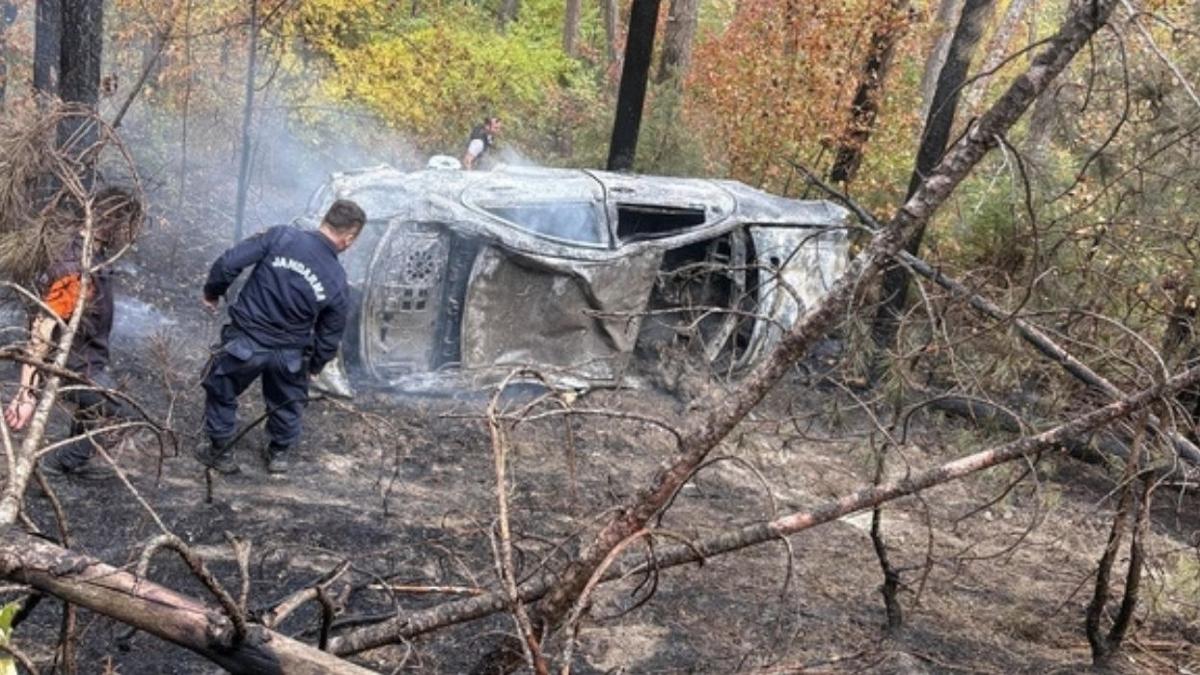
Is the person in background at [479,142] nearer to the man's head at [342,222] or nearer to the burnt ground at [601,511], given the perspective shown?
the burnt ground at [601,511]

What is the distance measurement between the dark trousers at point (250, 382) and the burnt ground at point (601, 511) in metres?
0.24

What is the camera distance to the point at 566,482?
6.68 metres

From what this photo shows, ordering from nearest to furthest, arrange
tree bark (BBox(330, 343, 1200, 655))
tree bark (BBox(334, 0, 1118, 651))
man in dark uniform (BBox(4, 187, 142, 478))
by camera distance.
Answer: tree bark (BBox(334, 0, 1118, 651)), tree bark (BBox(330, 343, 1200, 655)), man in dark uniform (BBox(4, 187, 142, 478))

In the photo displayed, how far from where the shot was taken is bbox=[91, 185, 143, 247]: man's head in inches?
182

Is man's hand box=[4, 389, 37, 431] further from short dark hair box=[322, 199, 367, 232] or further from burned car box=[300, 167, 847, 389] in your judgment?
burned car box=[300, 167, 847, 389]

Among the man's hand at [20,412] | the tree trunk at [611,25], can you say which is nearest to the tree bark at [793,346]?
the man's hand at [20,412]

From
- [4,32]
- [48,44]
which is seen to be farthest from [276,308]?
[4,32]

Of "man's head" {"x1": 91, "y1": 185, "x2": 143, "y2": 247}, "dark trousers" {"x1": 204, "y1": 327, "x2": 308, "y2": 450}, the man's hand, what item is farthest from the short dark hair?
the man's hand

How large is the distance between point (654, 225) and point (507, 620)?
5130 millimetres

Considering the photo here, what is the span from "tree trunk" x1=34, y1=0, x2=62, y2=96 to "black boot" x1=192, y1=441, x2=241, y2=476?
9.73ft

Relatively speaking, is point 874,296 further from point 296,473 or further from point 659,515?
point 659,515

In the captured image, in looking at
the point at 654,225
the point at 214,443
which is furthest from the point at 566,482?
the point at 654,225

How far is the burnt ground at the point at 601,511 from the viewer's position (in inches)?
179

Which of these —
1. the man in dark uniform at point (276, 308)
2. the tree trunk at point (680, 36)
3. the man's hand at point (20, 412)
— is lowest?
the man's hand at point (20, 412)
